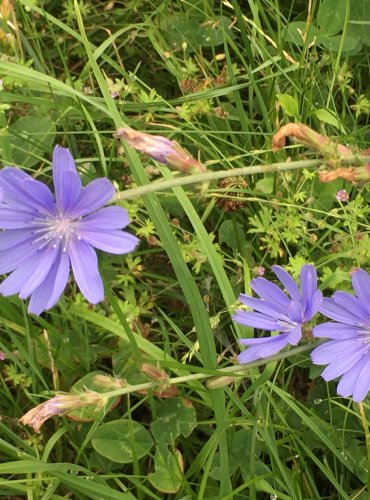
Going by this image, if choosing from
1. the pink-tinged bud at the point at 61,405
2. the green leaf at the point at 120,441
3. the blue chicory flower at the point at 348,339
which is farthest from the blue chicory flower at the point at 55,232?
the green leaf at the point at 120,441

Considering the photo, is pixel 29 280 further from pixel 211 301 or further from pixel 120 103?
pixel 120 103

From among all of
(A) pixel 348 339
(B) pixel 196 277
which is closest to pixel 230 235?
(B) pixel 196 277

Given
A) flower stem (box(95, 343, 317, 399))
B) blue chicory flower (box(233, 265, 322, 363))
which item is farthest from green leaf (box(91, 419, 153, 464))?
blue chicory flower (box(233, 265, 322, 363))

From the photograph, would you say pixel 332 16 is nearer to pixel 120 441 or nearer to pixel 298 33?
pixel 298 33

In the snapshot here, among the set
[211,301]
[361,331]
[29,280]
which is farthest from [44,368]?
[361,331]

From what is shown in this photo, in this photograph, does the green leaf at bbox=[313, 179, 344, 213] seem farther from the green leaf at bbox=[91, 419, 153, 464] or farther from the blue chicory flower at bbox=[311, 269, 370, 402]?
the green leaf at bbox=[91, 419, 153, 464]
